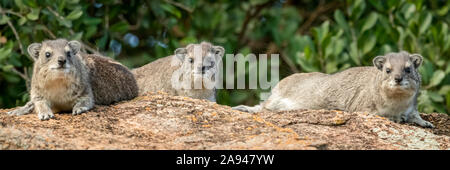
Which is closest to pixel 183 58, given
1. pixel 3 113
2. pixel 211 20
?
pixel 3 113

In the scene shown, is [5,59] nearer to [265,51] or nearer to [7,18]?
[7,18]

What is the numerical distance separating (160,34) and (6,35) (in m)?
2.85

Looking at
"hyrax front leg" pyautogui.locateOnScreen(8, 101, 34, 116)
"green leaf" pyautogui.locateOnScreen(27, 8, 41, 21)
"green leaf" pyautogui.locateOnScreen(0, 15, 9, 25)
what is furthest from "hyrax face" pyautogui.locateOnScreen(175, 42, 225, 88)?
"green leaf" pyautogui.locateOnScreen(0, 15, 9, 25)

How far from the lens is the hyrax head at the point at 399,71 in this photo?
7.79 meters

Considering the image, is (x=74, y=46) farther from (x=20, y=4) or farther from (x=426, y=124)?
(x=426, y=124)

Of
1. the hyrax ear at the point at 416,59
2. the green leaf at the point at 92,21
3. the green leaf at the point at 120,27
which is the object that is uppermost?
the green leaf at the point at 92,21

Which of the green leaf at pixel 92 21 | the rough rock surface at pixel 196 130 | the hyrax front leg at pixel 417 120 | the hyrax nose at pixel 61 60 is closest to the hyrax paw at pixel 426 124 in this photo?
the hyrax front leg at pixel 417 120

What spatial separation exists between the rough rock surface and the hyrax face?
1.19 meters

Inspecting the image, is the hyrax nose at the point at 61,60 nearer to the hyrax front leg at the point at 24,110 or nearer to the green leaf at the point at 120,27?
the hyrax front leg at the point at 24,110

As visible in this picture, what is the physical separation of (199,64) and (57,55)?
2.04m

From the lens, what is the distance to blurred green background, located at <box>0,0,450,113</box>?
31.7 feet

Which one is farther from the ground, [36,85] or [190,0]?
[190,0]

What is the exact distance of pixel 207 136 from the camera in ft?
19.4

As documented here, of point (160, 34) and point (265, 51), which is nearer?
point (160, 34)
